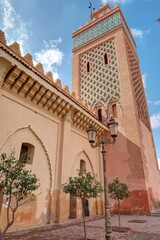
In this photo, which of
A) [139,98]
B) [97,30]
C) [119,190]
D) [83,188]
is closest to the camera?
[83,188]

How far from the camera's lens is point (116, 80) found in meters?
11.8

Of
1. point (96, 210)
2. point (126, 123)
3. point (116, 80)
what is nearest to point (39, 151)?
point (96, 210)

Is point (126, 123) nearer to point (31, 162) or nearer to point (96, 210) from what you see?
point (96, 210)

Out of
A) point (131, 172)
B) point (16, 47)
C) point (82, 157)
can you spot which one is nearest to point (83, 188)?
point (82, 157)

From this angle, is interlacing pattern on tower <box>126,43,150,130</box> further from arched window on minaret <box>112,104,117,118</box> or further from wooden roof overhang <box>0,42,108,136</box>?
wooden roof overhang <box>0,42,108,136</box>

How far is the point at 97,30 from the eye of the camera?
48.3ft

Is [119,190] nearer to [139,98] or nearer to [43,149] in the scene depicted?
[43,149]

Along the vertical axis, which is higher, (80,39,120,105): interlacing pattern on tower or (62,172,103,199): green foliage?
(80,39,120,105): interlacing pattern on tower

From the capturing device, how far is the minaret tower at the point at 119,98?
30.1 feet

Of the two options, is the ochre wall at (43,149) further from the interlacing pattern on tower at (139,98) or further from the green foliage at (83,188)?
the interlacing pattern on tower at (139,98)

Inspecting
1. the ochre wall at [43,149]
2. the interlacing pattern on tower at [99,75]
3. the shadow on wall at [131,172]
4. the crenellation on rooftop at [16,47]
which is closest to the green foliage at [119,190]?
the ochre wall at [43,149]

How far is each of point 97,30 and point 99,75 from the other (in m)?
4.62

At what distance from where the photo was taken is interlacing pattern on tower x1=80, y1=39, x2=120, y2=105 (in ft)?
39.0

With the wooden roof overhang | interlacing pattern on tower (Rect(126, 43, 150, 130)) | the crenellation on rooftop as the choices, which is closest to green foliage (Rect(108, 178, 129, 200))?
the wooden roof overhang
